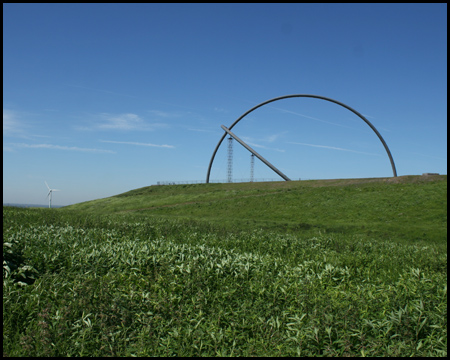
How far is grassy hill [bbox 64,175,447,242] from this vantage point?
87.2 feet

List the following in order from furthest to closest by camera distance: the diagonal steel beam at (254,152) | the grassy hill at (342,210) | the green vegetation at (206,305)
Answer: the diagonal steel beam at (254,152) < the grassy hill at (342,210) < the green vegetation at (206,305)

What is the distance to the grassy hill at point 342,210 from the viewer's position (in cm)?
2658

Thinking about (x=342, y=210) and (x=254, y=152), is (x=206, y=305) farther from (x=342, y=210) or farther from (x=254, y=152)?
(x=254, y=152)

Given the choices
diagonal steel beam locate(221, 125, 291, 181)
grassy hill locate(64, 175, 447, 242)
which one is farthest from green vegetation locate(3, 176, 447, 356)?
diagonal steel beam locate(221, 125, 291, 181)

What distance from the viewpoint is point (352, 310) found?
6531 millimetres

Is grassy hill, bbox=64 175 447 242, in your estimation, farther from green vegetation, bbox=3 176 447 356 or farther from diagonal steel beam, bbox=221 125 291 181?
diagonal steel beam, bbox=221 125 291 181

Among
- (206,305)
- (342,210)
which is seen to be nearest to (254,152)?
(342,210)

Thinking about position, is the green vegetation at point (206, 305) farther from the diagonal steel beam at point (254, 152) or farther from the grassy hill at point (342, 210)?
the diagonal steel beam at point (254, 152)

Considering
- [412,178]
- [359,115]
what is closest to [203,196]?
[412,178]

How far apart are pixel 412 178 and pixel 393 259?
35.8 meters

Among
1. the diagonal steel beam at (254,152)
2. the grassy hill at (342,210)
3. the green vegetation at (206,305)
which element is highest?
the diagonal steel beam at (254,152)

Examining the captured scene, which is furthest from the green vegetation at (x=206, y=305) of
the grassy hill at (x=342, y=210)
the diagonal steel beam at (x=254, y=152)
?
the diagonal steel beam at (x=254, y=152)

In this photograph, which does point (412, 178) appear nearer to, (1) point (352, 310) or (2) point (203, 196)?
(2) point (203, 196)

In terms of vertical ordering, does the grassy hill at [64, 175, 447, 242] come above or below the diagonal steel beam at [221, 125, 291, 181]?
below
